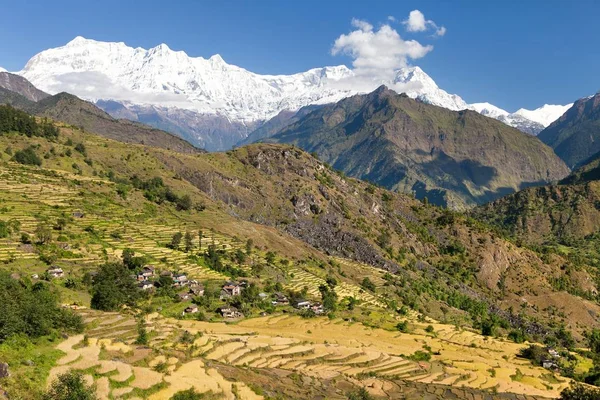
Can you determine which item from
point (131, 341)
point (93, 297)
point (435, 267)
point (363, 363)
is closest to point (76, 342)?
point (131, 341)

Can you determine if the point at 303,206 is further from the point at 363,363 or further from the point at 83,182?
the point at 363,363

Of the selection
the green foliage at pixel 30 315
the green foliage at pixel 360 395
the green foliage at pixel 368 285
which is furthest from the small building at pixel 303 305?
the green foliage at pixel 30 315

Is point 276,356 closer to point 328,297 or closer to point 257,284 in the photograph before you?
point 257,284

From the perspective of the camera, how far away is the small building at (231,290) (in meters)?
83.2

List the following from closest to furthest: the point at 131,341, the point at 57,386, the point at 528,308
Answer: the point at 57,386 → the point at 131,341 → the point at 528,308

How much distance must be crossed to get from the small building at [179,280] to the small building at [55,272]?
1811 centimetres

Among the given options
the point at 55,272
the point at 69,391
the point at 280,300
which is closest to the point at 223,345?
the point at 69,391

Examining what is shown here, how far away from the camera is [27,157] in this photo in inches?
5064

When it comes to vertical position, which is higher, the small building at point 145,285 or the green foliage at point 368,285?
the small building at point 145,285

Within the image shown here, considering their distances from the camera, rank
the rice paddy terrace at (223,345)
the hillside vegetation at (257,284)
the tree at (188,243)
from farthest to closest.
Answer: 1. the tree at (188,243)
2. the hillside vegetation at (257,284)
3. the rice paddy terrace at (223,345)

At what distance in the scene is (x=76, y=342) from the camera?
4128 centimetres

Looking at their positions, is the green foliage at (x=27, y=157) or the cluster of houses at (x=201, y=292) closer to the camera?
the cluster of houses at (x=201, y=292)

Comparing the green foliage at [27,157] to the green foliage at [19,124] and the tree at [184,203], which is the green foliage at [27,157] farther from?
the tree at [184,203]

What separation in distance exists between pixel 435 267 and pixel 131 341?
14682 cm
